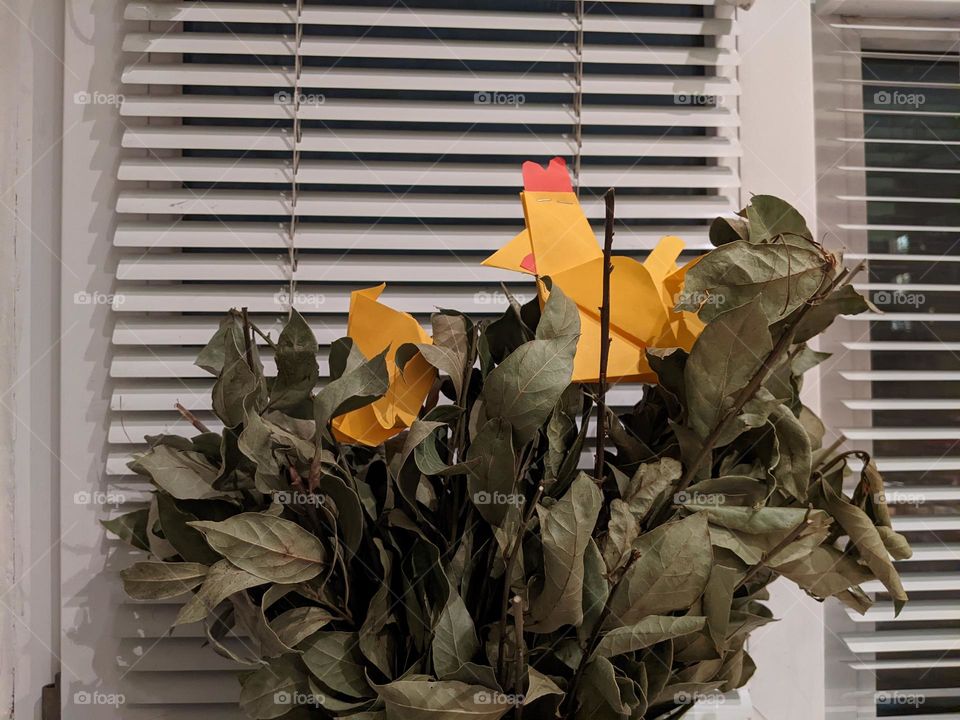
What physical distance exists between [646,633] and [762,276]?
28 cm

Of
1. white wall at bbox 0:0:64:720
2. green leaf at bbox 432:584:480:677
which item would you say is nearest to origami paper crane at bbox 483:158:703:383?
green leaf at bbox 432:584:480:677

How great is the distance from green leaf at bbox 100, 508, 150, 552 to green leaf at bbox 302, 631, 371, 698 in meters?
0.21

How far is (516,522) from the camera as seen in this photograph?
59 cm

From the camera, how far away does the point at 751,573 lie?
1.96 feet

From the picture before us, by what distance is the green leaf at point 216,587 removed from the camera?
53 centimetres

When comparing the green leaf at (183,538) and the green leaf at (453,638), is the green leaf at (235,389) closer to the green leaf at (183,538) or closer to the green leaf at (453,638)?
the green leaf at (183,538)

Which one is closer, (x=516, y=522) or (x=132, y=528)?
(x=516, y=522)

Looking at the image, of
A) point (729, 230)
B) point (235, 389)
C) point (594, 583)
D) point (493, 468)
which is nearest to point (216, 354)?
point (235, 389)

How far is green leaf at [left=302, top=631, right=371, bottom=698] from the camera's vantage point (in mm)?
594

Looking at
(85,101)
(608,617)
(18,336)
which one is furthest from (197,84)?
(608,617)

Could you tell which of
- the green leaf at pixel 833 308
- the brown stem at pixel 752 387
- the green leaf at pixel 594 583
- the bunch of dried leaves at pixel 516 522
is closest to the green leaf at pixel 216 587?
the bunch of dried leaves at pixel 516 522

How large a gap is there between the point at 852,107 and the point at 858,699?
0.77 m

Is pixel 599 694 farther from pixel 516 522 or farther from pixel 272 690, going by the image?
pixel 272 690

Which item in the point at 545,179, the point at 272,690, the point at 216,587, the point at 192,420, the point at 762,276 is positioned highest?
the point at 545,179
